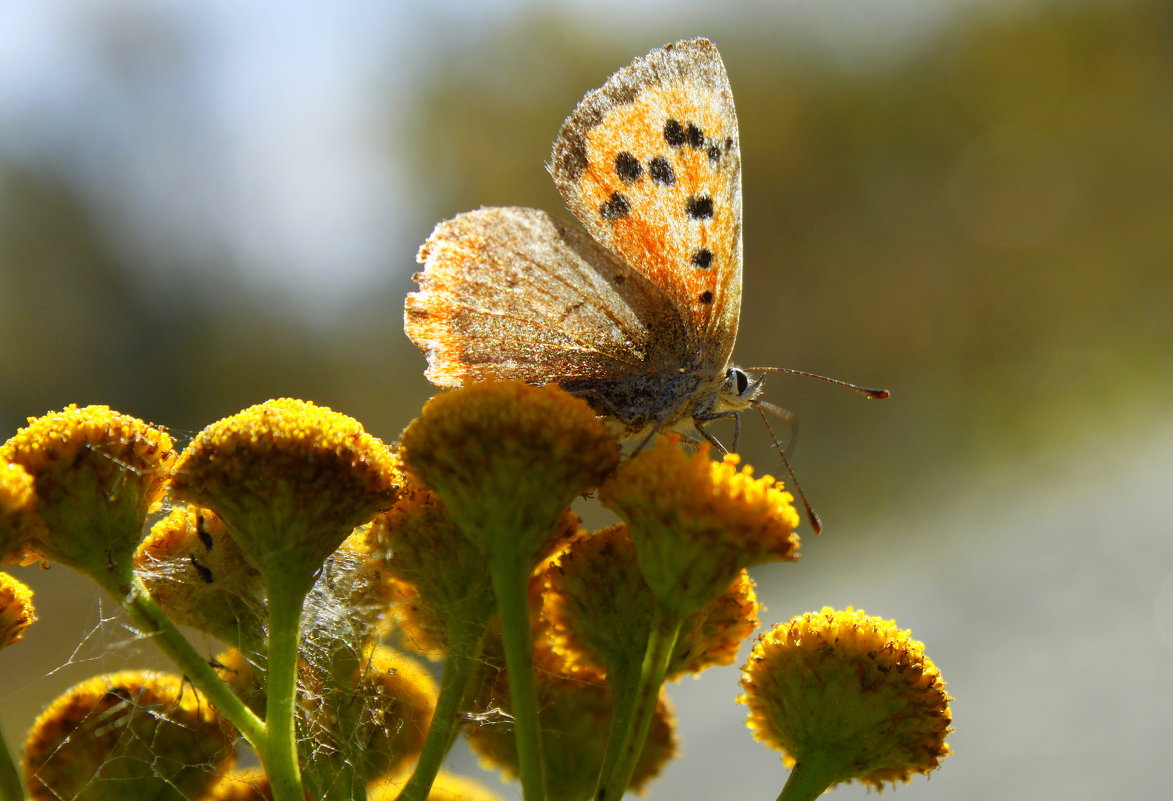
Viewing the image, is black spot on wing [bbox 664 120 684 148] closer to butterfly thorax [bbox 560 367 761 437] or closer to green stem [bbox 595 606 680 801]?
butterfly thorax [bbox 560 367 761 437]

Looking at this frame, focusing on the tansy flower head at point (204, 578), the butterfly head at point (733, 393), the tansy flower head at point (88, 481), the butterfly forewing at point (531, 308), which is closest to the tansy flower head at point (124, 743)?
the tansy flower head at point (204, 578)

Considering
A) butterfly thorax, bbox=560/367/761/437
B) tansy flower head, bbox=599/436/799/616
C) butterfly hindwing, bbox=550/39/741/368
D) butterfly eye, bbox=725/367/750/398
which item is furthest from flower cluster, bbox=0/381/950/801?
butterfly hindwing, bbox=550/39/741/368

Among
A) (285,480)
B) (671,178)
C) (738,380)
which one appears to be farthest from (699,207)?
(285,480)

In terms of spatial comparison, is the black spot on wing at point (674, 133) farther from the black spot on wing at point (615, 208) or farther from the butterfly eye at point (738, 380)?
the butterfly eye at point (738, 380)

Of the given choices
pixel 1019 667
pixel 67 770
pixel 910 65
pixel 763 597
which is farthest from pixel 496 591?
pixel 910 65

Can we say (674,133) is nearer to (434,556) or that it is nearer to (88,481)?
(434,556)
